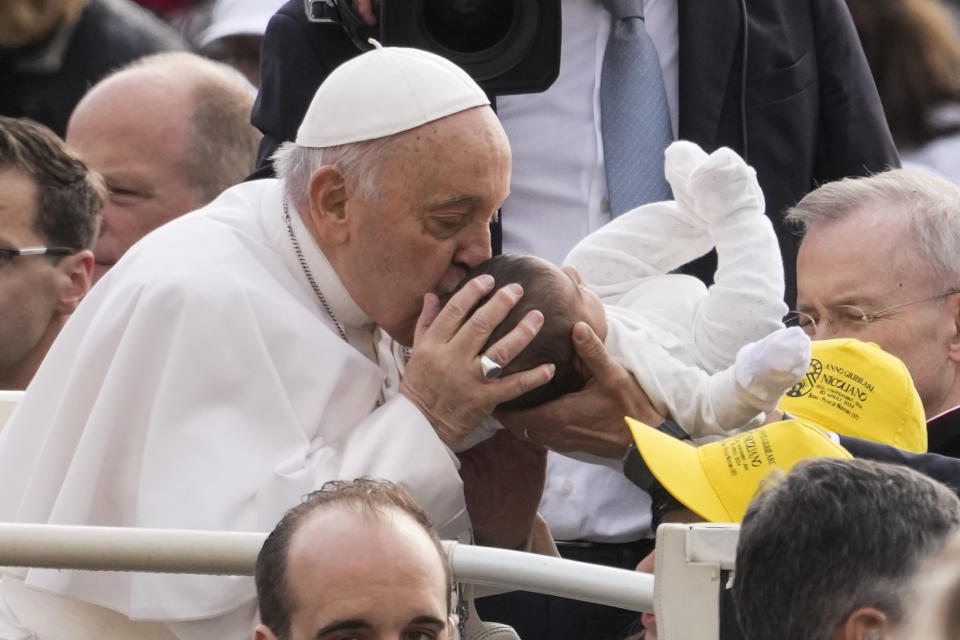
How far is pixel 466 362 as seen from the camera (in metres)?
3.60

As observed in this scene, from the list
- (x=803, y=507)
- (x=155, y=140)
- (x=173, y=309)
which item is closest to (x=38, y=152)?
(x=155, y=140)

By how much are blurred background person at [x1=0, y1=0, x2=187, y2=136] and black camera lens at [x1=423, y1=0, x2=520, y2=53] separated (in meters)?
1.47

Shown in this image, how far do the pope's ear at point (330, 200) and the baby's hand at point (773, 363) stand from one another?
2.46 feet

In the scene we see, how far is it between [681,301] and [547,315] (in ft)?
1.08

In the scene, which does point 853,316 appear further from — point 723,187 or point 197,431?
point 197,431

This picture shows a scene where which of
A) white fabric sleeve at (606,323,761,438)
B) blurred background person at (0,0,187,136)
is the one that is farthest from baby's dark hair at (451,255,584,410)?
blurred background person at (0,0,187,136)

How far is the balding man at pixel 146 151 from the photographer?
5348mm

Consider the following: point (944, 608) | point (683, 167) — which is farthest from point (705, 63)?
point (944, 608)

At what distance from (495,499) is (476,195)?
59 centimetres

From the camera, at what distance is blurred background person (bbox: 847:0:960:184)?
221 inches

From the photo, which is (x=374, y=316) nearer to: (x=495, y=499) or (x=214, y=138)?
(x=495, y=499)

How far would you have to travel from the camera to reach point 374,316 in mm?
3824

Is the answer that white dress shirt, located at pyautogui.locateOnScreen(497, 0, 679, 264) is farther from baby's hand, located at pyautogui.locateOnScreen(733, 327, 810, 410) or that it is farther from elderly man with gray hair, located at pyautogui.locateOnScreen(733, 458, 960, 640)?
elderly man with gray hair, located at pyautogui.locateOnScreen(733, 458, 960, 640)

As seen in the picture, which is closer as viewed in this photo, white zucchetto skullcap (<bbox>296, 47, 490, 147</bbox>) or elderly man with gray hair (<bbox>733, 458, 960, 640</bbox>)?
elderly man with gray hair (<bbox>733, 458, 960, 640</bbox>)
